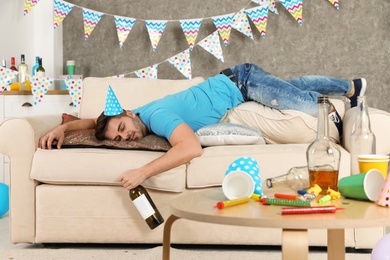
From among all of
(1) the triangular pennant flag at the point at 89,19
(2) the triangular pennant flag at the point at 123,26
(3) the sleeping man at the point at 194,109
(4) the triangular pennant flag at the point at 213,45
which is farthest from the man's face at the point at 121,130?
(1) the triangular pennant flag at the point at 89,19

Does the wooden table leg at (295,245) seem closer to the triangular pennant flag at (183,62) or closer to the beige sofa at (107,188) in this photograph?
the beige sofa at (107,188)

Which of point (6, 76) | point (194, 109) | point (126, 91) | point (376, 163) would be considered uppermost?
point (6, 76)

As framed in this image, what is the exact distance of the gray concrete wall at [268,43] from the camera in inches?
173

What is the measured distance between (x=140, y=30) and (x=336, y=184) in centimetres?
327

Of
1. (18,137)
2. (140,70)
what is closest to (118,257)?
(18,137)

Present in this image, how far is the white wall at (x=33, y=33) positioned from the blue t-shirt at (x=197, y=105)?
1.92 meters

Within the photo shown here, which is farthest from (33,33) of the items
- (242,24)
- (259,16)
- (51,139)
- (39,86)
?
(51,139)

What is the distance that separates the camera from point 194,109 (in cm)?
310

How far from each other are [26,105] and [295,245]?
342 cm

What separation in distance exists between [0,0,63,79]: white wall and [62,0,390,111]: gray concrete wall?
0.13m

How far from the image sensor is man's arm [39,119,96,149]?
109 inches

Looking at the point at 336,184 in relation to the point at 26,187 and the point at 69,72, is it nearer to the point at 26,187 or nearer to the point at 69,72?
the point at 26,187

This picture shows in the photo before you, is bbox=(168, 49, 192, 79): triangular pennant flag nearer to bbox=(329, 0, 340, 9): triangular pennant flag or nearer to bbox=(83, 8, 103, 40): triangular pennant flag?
bbox=(83, 8, 103, 40): triangular pennant flag

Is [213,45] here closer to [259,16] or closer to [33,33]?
[259,16]
